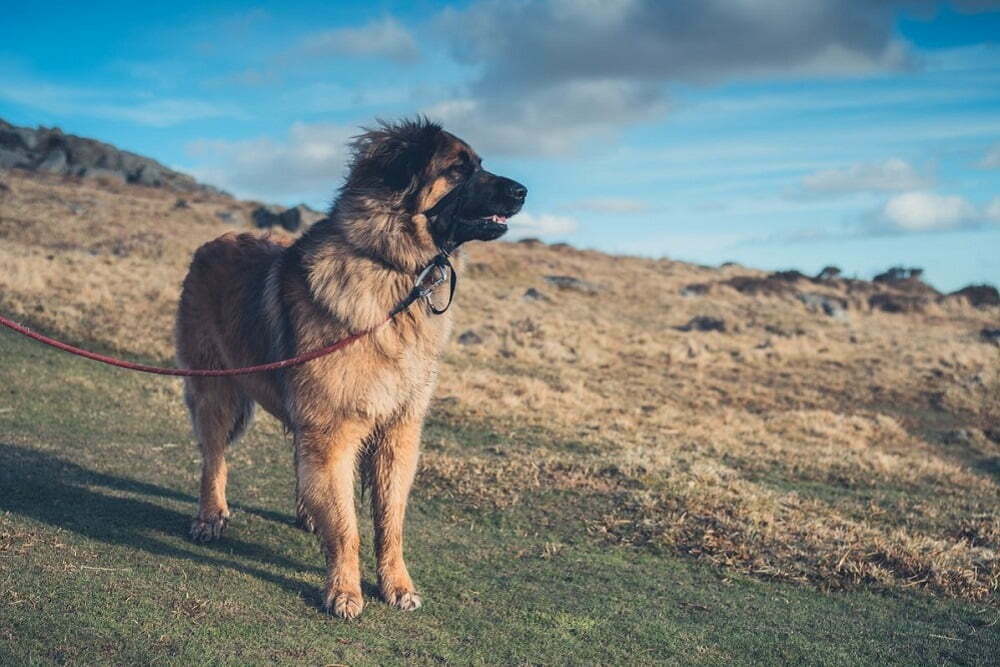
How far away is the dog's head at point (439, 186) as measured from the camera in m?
4.76

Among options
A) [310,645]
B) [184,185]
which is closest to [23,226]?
[310,645]

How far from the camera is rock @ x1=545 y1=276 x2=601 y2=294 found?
35.8 metres

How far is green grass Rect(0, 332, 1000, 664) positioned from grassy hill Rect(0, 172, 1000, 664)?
0.02 m

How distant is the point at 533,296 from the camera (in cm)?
3209

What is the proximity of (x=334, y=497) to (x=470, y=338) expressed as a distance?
16482mm

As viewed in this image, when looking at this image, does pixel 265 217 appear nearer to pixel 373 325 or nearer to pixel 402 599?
pixel 373 325

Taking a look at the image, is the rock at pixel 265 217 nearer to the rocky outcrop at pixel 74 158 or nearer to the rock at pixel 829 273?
the rocky outcrop at pixel 74 158

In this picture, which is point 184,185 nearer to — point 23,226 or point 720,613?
point 23,226

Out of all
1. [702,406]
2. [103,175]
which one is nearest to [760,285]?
[702,406]

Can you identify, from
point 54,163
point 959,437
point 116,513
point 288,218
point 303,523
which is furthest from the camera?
point 54,163

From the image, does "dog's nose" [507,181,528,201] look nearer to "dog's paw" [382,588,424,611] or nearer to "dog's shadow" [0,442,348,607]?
"dog's paw" [382,588,424,611]

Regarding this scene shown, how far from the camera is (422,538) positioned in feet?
22.0

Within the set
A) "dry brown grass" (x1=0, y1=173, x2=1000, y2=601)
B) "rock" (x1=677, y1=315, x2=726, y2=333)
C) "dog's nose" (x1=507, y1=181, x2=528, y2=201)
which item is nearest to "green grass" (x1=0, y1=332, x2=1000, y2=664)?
"dry brown grass" (x1=0, y1=173, x2=1000, y2=601)

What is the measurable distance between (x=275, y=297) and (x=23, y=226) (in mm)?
31678
